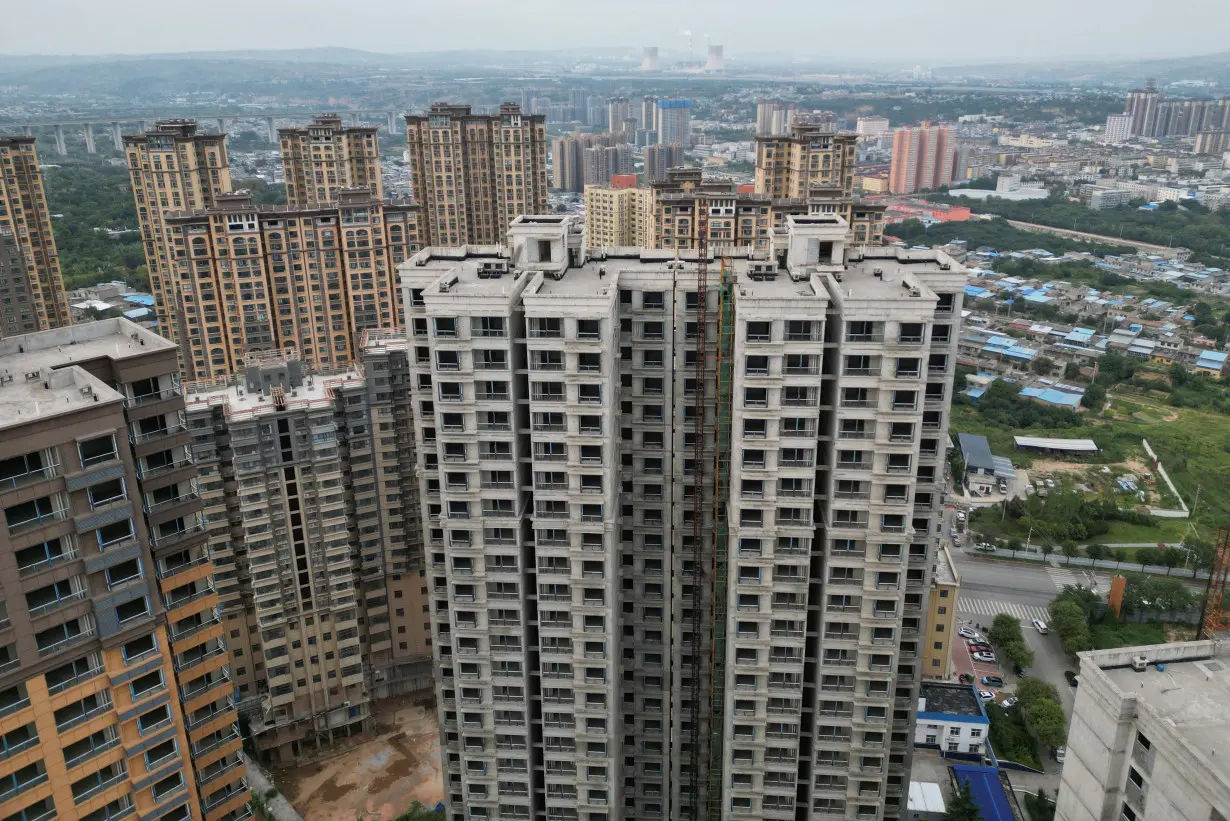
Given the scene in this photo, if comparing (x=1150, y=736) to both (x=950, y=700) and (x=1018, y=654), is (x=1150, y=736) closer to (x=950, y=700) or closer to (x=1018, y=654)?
(x=950, y=700)

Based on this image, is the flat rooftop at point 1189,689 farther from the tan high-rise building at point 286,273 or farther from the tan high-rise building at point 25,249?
the tan high-rise building at point 25,249

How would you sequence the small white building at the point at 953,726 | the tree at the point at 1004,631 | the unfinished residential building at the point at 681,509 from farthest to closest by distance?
1. the tree at the point at 1004,631
2. the small white building at the point at 953,726
3. the unfinished residential building at the point at 681,509

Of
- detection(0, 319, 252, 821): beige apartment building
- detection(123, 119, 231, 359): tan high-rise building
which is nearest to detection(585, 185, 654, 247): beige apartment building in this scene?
detection(123, 119, 231, 359): tan high-rise building

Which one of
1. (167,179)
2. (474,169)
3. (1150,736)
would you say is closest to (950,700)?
(1150,736)

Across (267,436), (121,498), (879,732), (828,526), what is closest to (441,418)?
(121,498)

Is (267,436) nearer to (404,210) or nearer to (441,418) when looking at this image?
(441,418)

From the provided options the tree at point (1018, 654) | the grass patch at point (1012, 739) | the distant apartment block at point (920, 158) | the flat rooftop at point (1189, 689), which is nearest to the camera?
the flat rooftop at point (1189, 689)

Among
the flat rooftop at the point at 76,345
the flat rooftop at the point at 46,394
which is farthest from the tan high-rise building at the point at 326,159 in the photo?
the flat rooftop at the point at 46,394
